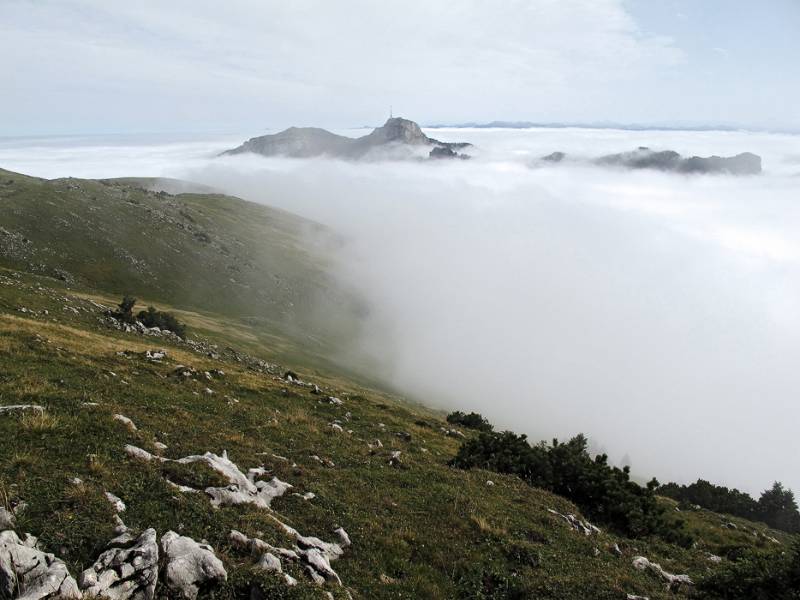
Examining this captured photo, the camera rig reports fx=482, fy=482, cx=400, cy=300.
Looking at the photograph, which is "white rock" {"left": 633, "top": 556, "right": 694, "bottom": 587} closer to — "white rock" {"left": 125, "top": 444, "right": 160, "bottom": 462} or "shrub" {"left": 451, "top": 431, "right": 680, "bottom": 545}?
"shrub" {"left": 451, "top": 431, "right": 680, "bottom": 545}

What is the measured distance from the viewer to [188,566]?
10414mm

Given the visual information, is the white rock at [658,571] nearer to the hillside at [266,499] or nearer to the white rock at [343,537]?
the hillside at [266,499]

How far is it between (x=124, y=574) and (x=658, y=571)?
17138 millimetres

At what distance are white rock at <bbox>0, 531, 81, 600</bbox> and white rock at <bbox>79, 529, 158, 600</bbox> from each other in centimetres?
36

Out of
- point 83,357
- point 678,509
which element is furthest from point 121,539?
point 678,509

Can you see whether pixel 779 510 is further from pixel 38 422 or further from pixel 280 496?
pixel 38 422

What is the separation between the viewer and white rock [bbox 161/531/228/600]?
10.1 meters

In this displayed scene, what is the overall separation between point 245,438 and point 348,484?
19.0ft

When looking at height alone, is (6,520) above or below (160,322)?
above

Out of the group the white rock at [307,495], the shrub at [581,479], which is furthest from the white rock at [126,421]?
the shrub at [581,479]

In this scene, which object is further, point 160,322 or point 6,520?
point 160,322

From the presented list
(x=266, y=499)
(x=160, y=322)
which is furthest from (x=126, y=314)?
(x=266, y=499)

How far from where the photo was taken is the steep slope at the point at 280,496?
12.1 m

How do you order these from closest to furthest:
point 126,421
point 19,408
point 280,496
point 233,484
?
point 233,484 → point 19,408 → point 280,496 → point 126,421
